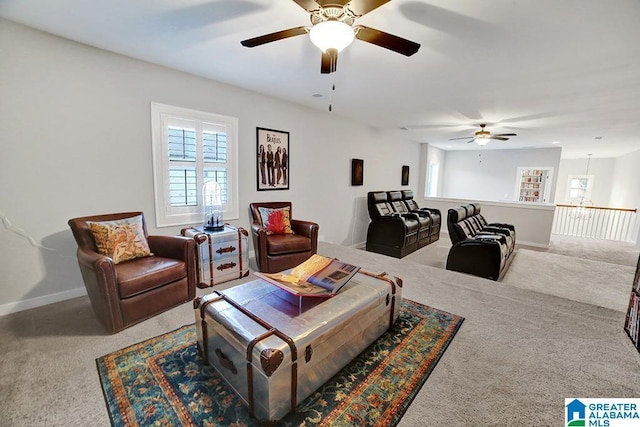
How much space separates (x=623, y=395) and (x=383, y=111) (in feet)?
13.7

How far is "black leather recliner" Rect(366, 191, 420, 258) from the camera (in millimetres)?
5148

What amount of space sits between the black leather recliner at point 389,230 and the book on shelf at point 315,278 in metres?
3.26

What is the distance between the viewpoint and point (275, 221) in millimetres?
3711

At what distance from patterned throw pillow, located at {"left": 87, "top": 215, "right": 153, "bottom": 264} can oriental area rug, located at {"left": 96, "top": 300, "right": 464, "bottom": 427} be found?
89 cm

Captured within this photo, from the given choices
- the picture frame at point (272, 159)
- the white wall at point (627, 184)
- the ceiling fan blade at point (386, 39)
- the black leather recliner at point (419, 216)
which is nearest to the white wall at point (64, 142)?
the picture frame at point (272, 159)

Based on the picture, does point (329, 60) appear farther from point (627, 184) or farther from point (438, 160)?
point (627, 184)

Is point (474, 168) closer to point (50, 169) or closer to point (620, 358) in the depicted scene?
point (620, 358)

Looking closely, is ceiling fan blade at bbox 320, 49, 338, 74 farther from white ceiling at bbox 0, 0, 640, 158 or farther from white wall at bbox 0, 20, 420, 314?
white wall at bbox 0, 20, 420, 314

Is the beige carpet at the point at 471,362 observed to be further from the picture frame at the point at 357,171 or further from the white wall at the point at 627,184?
the white wall at the point at 627,184

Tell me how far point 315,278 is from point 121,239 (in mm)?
1837

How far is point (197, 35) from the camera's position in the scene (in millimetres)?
2285

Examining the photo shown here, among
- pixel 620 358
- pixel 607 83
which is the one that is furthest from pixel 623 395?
pixel 607 83

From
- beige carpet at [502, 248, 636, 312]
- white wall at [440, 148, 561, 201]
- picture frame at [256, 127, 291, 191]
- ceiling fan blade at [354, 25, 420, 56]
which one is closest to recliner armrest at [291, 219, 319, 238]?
picture frame at [256, 127, 291, 191]

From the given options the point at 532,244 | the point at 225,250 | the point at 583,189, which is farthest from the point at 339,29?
the point at 583,189
